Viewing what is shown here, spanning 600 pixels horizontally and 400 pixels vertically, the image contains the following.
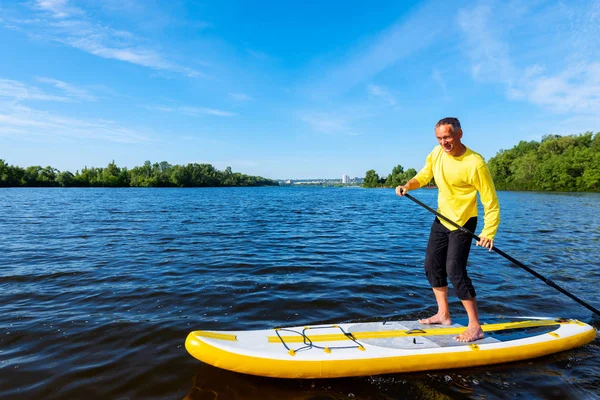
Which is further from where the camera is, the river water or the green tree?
the green tree

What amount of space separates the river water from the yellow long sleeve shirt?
2065 millimetres

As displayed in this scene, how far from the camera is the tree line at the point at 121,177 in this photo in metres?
90.2

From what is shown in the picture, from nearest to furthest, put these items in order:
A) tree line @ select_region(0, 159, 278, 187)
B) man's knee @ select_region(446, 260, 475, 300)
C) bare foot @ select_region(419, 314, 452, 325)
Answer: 1. man's knee @ select_region(446, 260, 475, 300)
2. bare foot @ select_region(419, 314, 452, 325)
3. tree line @ select_region(0, 159, 278, 187)

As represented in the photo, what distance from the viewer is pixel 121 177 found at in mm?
116062

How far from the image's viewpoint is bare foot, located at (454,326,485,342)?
447 centimetres

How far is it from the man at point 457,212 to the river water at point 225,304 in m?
1.04

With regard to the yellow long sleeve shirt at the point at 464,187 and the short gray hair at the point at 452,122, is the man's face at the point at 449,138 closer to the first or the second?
the short gray hair at the point at 452,122

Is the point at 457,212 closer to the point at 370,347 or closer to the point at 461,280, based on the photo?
the point at 461,280

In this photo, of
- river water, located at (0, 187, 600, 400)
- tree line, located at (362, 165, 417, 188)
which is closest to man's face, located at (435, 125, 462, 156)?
river water, located at (0, 187, 600, 400)

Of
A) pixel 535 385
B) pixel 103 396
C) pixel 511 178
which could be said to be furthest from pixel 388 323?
pixel 511 178

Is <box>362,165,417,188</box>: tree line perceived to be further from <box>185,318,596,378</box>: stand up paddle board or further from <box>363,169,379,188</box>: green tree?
<box>185,318,596,378</box>: stand up paddle board

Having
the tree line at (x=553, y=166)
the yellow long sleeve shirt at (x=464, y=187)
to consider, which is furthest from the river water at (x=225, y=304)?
the tree line at (x=553, y=166)

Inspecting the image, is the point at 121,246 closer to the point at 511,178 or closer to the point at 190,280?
the point at 190,280

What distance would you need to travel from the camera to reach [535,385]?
3955 millimetres
